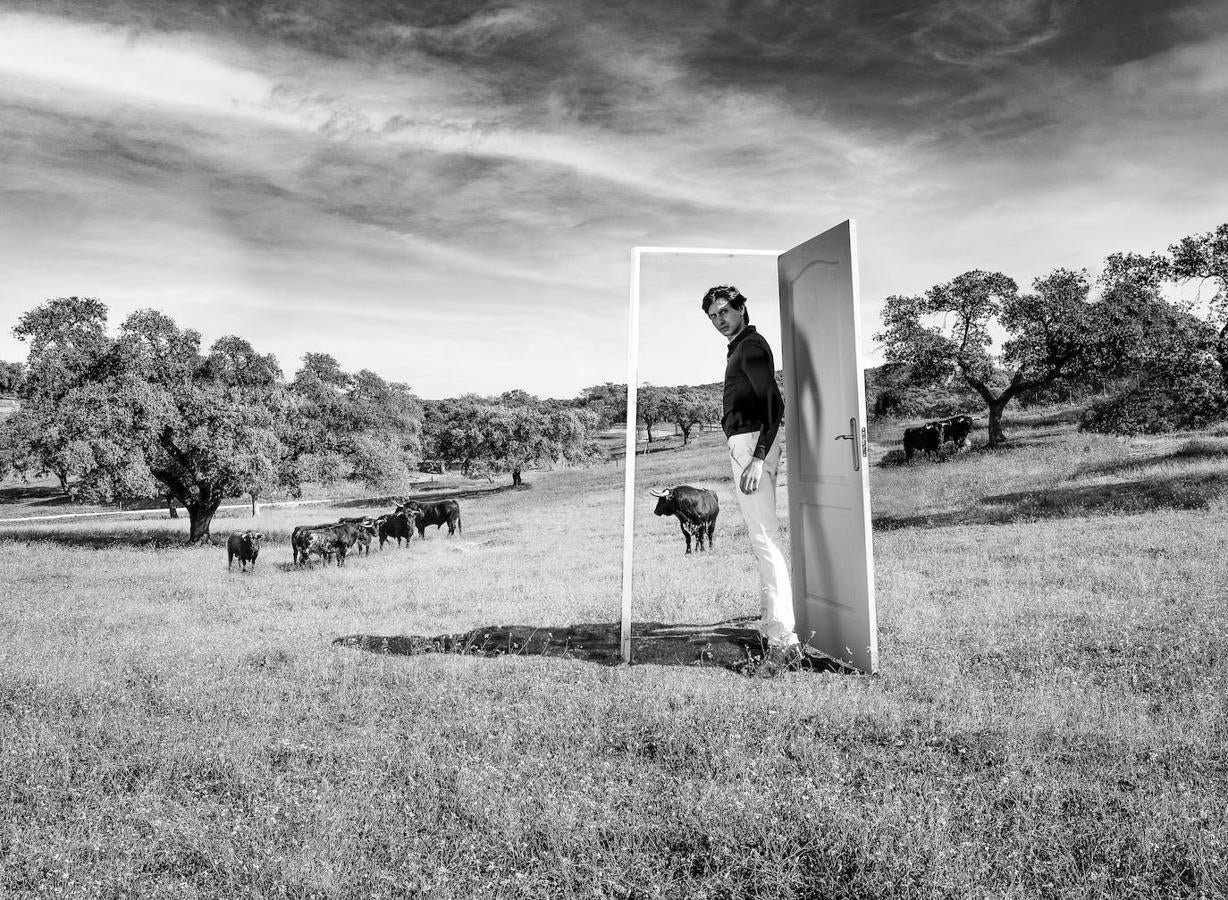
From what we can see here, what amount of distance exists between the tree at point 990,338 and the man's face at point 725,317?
29.0 meters

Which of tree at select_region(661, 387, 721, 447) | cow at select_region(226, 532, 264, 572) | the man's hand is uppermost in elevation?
tree at select_region(661, 387, 721, 447)

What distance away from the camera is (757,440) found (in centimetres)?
700

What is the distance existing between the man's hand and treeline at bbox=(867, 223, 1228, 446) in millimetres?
19525

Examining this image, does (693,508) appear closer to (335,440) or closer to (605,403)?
(335,440)

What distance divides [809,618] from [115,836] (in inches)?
229

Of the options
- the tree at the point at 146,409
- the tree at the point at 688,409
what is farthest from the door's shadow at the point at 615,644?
the tree at the point at 688,409

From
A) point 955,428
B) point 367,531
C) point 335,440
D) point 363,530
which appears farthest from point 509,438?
point 363,530

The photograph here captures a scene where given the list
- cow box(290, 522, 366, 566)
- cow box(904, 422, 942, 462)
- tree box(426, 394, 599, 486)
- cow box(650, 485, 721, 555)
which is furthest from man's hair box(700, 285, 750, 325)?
tree box(426, 394, 599, 486)

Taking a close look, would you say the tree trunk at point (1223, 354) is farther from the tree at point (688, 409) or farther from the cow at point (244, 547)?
the tree at point (688, 409)

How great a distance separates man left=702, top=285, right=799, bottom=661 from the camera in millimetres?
6961

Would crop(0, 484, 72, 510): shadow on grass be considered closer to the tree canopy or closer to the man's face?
the tree canopy

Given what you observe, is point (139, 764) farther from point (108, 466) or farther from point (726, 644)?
point (108, 466)

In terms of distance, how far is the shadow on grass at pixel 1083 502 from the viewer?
18.1 m

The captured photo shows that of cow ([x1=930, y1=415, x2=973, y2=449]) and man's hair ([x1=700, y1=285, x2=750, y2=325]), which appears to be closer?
man's hair ([x1=700, y1=285, x2=750, y2=325])
